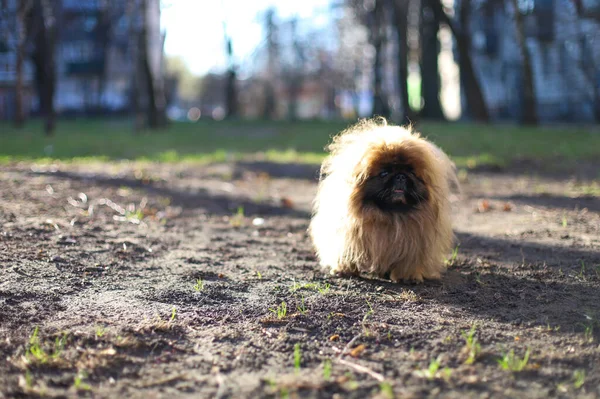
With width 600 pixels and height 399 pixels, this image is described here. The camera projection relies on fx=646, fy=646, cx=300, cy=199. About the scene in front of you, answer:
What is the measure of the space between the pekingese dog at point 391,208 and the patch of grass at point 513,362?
170cm

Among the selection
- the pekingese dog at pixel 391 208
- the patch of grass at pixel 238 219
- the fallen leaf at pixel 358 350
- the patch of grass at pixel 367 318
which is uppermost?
the pekingese dog at pixel 391 208

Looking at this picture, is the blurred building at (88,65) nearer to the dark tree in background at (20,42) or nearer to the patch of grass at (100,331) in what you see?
the dark tree in background at (20,42)

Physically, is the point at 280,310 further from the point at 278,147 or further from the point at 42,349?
the point at 278,147

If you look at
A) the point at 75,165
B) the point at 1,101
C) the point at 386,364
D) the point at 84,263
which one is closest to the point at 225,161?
the point at 75,165

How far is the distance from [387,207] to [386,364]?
185cm

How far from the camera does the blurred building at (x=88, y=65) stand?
4388 centimetres

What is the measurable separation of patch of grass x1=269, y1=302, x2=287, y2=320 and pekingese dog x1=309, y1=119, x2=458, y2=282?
1.04m

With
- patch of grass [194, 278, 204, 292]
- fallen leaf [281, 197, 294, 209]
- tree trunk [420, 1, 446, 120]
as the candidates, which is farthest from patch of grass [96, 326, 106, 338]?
tree trunk [420, 1, 446, 120]

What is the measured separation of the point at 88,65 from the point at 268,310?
49891 mm

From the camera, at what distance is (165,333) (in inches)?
150

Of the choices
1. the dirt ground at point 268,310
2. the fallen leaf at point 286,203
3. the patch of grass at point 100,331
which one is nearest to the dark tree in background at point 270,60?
the fallen leaf at point 286,203

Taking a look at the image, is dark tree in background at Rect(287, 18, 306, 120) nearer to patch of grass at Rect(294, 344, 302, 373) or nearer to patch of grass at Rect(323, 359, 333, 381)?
patch of grass at Rect(294, 344, 302, 373)

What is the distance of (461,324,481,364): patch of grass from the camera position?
341 cm

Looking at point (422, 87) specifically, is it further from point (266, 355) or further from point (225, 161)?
point (266, 355)
